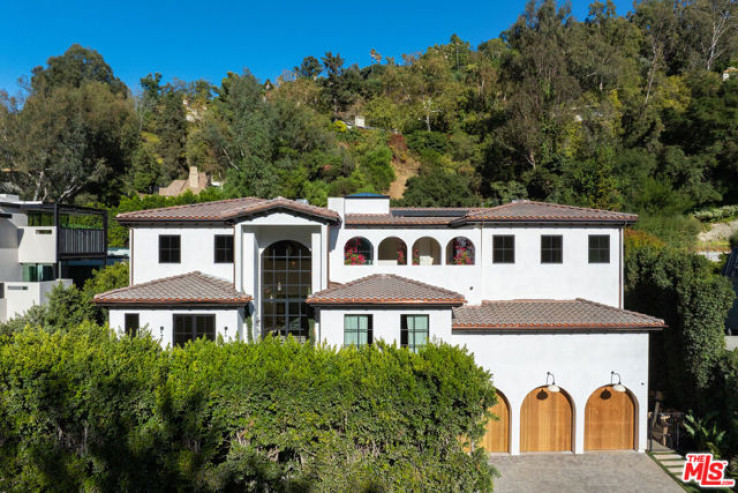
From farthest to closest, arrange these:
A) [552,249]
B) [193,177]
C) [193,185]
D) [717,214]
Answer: [193,177] → [193,185] → [717,214] → [552,249]

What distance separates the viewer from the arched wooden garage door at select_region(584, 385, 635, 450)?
1670 centimetres

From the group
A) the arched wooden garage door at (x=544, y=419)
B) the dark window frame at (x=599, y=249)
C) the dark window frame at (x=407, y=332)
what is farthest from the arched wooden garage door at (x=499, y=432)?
the dark window frame at (x=599, y=249)

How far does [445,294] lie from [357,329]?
131 inches

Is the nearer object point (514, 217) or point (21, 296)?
point (514, 217)

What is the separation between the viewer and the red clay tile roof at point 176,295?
52.7 feet

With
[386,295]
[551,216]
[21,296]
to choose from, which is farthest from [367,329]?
[21,296]

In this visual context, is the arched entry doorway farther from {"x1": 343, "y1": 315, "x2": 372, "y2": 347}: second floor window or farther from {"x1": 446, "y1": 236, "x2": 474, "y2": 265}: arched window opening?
{"x1": 446, "y1": 236, "x2": 474, "y2": 265}: arched window opening

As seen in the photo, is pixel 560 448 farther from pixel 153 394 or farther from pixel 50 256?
pixel 50 256

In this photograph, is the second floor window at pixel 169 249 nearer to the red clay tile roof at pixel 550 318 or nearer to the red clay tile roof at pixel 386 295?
the red clay tile roof at pixel 386 295

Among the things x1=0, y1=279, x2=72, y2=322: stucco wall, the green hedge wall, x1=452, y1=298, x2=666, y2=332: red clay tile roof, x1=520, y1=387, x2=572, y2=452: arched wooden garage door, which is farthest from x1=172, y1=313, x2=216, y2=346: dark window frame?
x1=520, y1=387, x2=572, y2=452: arched wooden garage door

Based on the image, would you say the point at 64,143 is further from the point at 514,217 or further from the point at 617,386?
the point at 617,386

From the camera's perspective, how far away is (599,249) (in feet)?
65.4

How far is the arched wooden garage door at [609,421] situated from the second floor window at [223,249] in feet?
48.9

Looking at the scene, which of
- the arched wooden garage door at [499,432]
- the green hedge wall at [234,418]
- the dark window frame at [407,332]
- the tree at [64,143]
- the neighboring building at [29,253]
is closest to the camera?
the green hedge wall at [234,418]
